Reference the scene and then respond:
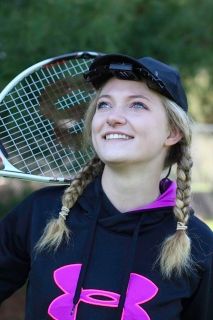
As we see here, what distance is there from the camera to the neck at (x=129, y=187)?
273cm

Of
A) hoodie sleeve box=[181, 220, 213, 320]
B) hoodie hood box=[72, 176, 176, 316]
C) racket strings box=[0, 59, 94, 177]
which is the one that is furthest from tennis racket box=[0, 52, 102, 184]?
hoodie sleeve box=[181, 220, 213, 320]

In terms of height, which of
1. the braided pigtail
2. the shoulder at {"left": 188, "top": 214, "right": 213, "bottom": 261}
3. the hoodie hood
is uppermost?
the braided pigtail

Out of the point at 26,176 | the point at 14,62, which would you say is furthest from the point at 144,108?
the point at 14,62

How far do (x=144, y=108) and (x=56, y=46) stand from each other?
6.38 ft

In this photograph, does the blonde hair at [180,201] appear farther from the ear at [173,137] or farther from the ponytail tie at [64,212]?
the ponytail tie at [64,212]

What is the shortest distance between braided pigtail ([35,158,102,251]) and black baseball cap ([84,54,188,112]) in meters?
0.36

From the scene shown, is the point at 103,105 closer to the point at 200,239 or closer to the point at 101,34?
the point at 200,239

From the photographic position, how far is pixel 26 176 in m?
3.05

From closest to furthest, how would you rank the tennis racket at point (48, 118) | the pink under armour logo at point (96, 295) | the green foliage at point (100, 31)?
the pink under armour logo at point (96, 295) < the tennis racket at point (48, 118) < the green foliage at point (100, 31)

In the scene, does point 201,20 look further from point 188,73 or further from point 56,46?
point 56,46

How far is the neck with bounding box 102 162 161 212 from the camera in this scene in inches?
107

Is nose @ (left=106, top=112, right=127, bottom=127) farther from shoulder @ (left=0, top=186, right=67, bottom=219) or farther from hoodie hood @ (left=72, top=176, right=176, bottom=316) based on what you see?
shoulder @ (left=0, top=186, right=67, bottom=219)

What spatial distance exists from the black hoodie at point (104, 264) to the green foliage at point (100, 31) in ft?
5.62

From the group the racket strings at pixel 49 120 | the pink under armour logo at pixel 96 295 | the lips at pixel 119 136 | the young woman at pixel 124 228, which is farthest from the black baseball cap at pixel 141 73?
the pink under armour logo at pixel 96 295
